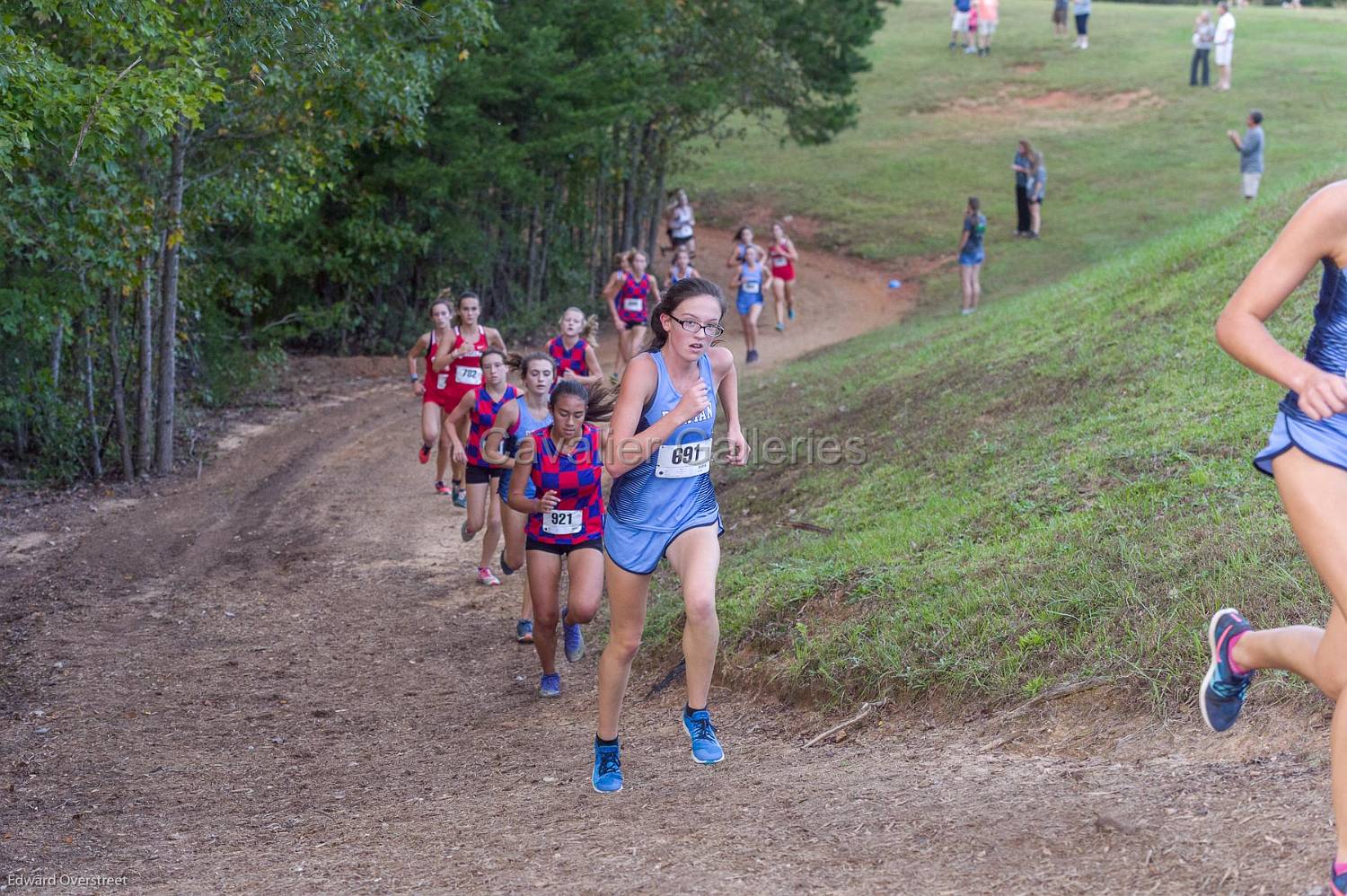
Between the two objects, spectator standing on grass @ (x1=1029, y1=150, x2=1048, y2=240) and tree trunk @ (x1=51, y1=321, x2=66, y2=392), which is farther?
spectator standing on grass @ (x1=1029, y1=150, x2=1048, y2=240)

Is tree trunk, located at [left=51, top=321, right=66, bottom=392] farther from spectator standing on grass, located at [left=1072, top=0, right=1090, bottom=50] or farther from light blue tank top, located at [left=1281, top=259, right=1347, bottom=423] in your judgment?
spectator standing on grass, located at [left=1072, top=0, right=1090, bottom=50]

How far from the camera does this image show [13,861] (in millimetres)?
5688

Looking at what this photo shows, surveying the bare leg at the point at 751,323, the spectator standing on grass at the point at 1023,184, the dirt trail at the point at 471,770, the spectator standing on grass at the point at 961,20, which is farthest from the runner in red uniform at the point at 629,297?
the spectator standing on grass at the point at 961,20

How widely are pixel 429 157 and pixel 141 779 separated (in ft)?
49.7

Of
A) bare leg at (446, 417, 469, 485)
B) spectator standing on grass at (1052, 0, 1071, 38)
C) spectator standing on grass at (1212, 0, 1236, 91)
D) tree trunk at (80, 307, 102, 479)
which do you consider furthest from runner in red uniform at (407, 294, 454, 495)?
spectator standing on grass at (1052, 0, 1071, 38)

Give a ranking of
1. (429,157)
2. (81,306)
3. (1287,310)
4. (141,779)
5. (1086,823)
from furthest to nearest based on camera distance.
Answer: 1. (429,157)
2. (81,306)
3. (1287,310)
4. (141,779)
5. (1086,823)

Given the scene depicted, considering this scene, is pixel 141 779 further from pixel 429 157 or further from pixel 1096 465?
pixel 429 157

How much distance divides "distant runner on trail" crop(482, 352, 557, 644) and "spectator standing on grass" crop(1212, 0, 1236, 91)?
34.0m

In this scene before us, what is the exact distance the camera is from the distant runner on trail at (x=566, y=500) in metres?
7.26

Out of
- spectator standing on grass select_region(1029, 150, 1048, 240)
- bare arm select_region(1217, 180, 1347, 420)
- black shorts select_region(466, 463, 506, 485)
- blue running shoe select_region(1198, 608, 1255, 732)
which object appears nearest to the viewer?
bare arm select_region(1217, 180, 1347, 420)

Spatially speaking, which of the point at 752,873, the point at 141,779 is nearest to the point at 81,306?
the point at 141,779

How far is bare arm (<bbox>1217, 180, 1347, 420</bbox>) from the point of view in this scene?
11.2 ft

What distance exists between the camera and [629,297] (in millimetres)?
17484

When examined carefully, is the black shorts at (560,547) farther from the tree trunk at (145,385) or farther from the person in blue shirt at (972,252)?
the person in blue shirt at (972,252)
